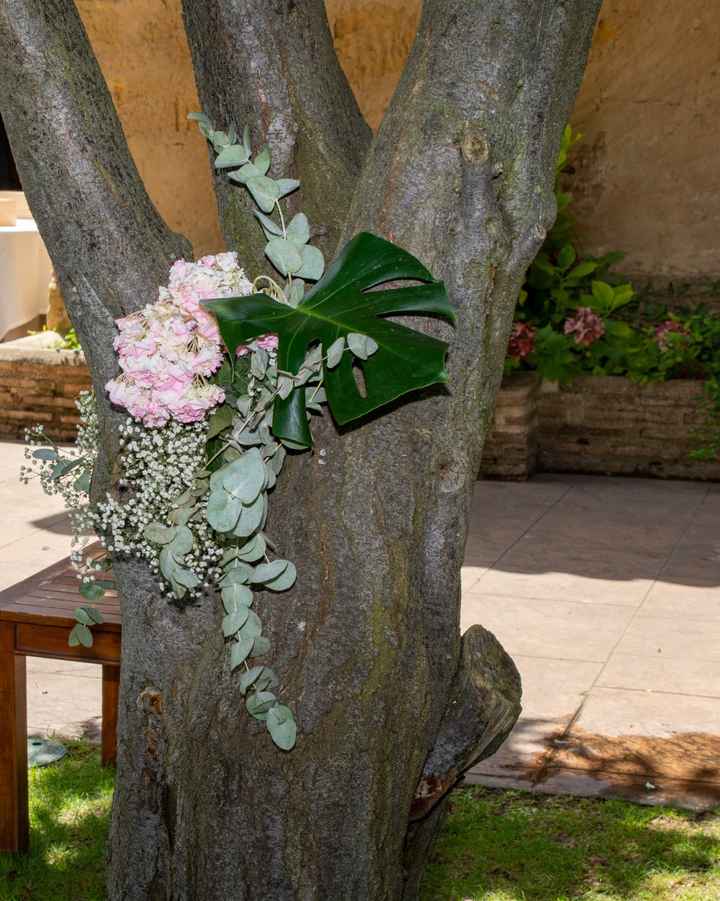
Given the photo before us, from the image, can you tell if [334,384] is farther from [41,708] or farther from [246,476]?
[41,708]

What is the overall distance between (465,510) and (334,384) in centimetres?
47

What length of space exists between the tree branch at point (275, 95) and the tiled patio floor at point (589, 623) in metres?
2.16

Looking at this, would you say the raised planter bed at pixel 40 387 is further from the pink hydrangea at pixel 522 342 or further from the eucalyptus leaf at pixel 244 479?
the eucalyptus leaf at pixel 244 479

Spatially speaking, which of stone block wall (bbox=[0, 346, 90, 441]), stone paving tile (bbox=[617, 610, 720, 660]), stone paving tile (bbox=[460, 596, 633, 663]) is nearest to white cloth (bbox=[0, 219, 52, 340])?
stone block wall (bbox=[0, 346, 90, 441])

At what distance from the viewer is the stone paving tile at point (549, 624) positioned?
536 centimetres

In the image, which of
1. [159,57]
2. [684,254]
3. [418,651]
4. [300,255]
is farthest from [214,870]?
[159,57]

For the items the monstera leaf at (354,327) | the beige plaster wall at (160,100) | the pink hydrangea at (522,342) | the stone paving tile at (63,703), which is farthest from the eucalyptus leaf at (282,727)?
the beige plaster wall at (160,100)

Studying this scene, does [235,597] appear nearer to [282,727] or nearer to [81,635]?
[282,727]

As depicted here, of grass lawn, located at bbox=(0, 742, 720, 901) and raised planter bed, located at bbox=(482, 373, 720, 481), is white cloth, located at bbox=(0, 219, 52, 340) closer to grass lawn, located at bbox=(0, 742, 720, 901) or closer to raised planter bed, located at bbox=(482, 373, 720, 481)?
raised planter bed, located at bbox=(482, 373, 720, 481)

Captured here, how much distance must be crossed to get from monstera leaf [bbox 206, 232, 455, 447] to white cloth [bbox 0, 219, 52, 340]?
7789 millimetres

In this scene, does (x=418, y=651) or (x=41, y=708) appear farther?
(x=41, y=708)

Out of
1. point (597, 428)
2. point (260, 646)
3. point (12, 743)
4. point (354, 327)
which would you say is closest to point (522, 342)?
point (597, 428)

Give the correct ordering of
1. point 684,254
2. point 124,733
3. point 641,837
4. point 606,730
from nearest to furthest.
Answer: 1. point 124,733
2. point 641,837
3. point 606,730
4. point 684,254

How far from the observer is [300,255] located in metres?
2.58
